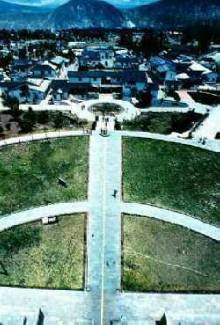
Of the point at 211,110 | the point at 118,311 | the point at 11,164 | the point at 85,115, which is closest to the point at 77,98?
the point at 85,115

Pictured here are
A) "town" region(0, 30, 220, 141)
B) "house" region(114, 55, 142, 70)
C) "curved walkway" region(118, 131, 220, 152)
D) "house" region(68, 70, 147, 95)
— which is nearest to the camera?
"curved walkway" region(118, 131, 220, 152)

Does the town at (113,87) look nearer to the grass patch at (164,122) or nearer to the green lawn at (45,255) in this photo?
the grass patch at (164,122)

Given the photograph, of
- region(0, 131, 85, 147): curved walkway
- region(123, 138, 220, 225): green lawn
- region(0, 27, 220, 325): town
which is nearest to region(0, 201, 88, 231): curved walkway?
region(0, 27, 220, 325): town

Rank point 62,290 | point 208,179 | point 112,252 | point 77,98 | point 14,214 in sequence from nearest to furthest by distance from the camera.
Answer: point 62,290 → point 112,252 → point 14,214 → point 208,179 → point 77,98

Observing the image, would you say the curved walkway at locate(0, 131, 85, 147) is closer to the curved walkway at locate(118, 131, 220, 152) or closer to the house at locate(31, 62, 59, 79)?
the curved walkway at locate(118, 131, 220, 152)

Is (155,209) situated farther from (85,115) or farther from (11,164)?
(85,115)

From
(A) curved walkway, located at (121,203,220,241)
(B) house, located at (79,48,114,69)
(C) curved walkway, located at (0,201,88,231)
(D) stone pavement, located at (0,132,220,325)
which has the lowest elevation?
(B) house, located at (79,48,114,69)

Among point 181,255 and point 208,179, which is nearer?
point 181,255
